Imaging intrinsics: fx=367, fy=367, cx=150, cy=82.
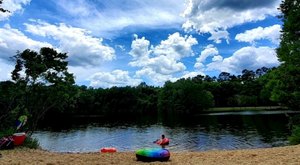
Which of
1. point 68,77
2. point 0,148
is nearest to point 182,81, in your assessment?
point 68,77

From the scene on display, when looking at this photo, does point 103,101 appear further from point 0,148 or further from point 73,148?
point 0,148

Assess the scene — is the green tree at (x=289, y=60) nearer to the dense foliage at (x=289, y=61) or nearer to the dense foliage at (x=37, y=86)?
the dense foliage at (x=289, y=61)

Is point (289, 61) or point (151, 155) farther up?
point (289, 61)

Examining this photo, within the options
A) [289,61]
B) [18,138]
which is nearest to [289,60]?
[289,61]

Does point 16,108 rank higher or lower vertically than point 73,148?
higher

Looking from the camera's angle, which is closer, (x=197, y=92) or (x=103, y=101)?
(x=197, y=92)

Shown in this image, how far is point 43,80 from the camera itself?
1391 inches

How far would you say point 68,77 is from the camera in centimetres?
3625

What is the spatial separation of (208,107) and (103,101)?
152 feet

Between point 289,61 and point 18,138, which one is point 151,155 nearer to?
point 18,138

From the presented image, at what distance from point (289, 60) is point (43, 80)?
Result: 22.3 metres

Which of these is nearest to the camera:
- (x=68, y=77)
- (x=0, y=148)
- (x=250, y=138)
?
(x=0, y=148)

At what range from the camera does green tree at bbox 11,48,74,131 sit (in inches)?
1329

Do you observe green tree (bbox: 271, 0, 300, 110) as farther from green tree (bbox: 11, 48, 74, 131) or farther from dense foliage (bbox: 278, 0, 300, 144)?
green tree (bbox: 11, 48, 74, 131)
